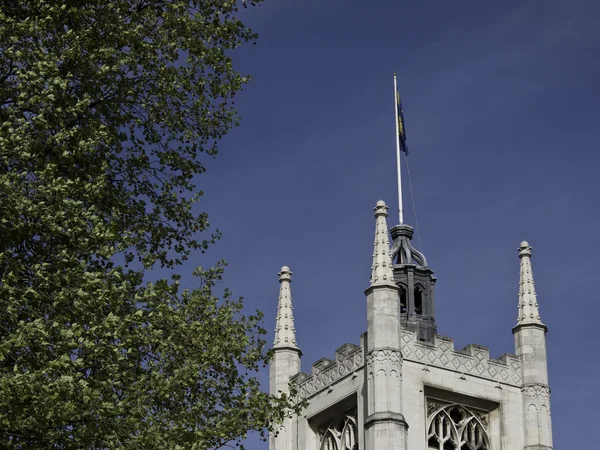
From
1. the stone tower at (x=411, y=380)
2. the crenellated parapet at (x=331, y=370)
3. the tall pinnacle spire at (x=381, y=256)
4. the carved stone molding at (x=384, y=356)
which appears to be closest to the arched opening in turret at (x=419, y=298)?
the stone tower at (x=411, y=380)

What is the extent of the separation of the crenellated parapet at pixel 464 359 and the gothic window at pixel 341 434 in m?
3.11

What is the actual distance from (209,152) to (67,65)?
3.34 m

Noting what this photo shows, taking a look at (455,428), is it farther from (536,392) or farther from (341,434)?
(341,434)

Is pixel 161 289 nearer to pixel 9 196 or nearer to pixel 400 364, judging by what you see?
pixel 9 196

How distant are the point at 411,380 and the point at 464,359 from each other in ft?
8.54

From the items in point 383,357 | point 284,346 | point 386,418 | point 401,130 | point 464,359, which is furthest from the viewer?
point 401,130

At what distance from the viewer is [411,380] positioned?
46875 mm

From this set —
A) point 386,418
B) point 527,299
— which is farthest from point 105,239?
point 527,299

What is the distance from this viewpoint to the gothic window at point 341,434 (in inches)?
1871

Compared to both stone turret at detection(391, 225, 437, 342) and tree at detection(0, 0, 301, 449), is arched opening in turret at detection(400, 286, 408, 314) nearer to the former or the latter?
stone turret at detection(391, 225, 437, 342)

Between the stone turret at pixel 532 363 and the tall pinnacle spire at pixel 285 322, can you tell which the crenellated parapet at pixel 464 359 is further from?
the tall pinnacle spire at pixel 285 322

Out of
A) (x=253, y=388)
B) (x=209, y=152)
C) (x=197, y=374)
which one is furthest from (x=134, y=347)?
(x=209, y=152)

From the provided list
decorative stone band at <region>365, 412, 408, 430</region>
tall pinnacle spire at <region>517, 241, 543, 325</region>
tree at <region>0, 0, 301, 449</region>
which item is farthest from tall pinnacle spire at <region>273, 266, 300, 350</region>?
tree at <region>0, 0, 301, 449</region>

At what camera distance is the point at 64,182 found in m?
20.8
